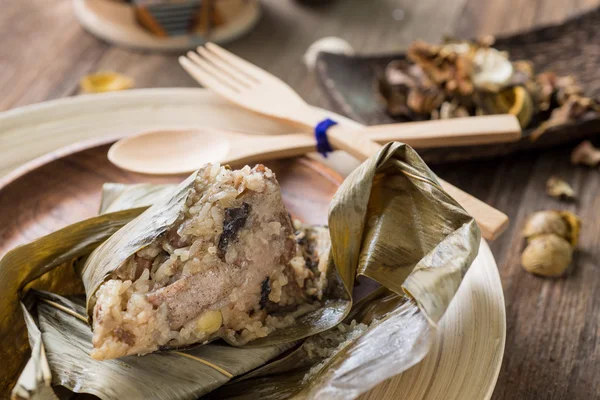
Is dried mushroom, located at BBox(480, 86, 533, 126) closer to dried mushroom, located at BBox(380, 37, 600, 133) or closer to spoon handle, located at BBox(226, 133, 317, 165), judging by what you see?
dried mushroom, located at BBox(380, 37, 600, 133)

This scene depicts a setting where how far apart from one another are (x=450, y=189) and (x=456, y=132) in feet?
1.03

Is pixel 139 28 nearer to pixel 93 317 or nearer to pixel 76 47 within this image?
pixel 76 47

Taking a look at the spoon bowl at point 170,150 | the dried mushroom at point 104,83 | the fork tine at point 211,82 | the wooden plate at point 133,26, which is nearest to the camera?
the spoon bowl at point 170,150

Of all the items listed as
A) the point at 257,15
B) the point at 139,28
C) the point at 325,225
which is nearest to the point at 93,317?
the point at 325,225

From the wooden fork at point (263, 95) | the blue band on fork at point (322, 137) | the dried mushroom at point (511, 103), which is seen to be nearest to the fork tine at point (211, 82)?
the wooden fork at point (263, 95)

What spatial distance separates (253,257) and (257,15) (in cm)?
262

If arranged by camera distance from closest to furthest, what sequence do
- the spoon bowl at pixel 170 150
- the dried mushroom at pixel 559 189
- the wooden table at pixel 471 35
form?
the wooden table at pixel 471 35, the spoon bowl at pixel 170 150, the dried mushroom at pixel 559 189

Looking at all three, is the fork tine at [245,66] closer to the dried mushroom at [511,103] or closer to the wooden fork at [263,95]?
the wooden fork at [263,95]

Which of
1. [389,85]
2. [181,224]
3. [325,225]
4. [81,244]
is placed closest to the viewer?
[181,224]

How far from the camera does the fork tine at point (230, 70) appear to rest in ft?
7.75

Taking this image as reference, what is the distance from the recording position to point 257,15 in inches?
147

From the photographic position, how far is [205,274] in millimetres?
1356

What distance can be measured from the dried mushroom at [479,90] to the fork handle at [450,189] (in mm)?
696

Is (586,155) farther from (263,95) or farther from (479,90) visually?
(263,95)
